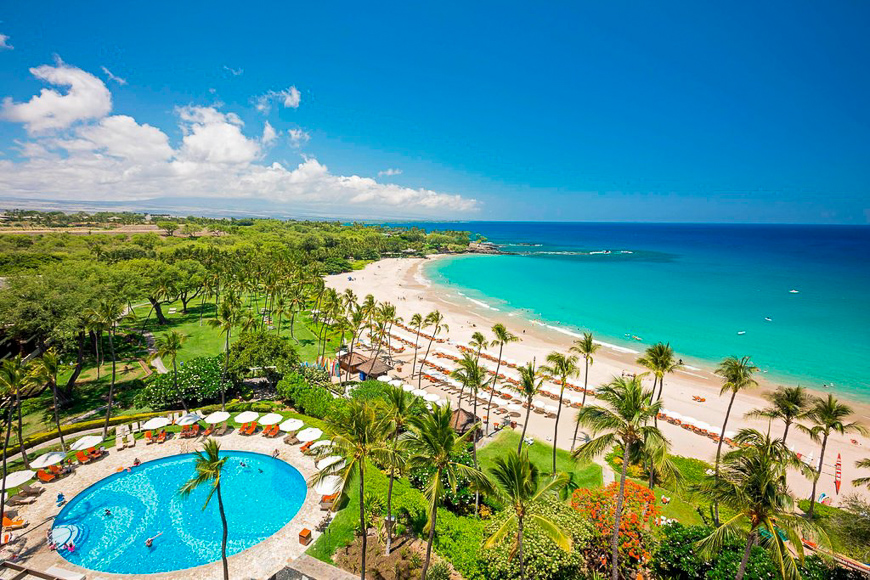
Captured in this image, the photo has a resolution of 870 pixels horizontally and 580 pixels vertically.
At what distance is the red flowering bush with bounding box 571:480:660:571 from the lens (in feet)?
56.7

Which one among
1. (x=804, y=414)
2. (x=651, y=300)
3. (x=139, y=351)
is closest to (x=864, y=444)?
(x=804, y=414)

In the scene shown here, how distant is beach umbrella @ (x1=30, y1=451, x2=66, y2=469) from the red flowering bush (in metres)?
32.0

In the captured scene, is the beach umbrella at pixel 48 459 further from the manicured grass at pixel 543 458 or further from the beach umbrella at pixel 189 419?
the manicured grass at pixel 543 458

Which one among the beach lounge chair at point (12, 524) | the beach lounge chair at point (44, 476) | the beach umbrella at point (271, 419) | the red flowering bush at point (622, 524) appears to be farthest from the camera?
the beach umbrella at point (271, 419)

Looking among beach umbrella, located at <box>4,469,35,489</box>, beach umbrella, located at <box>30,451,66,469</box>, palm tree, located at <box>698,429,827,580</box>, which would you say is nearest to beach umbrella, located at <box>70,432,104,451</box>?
beach umbrella, located at <box>30,451,66,469</box>

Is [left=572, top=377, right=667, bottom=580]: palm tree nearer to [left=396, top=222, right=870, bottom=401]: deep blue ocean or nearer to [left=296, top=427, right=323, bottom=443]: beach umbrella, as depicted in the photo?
[left=296, top=427, right=323, bottom=443]: beach umbrella

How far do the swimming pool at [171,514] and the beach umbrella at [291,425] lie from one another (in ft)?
7.77

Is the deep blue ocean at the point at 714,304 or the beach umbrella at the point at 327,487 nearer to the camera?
the beach umbrella at the point at 327,487

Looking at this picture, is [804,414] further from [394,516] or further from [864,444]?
[394,516]

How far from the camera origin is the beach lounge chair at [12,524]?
19.4 meters

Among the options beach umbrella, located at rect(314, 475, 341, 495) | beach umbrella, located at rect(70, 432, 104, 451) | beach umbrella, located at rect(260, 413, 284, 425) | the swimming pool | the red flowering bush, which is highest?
the red flowering bush

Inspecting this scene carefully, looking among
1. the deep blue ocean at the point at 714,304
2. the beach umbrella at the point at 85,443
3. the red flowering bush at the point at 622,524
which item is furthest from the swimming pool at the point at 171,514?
the deep blue ocean at the point at 714,304

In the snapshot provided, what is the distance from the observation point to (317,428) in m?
28.6

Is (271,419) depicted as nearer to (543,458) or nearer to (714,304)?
(543,458)
